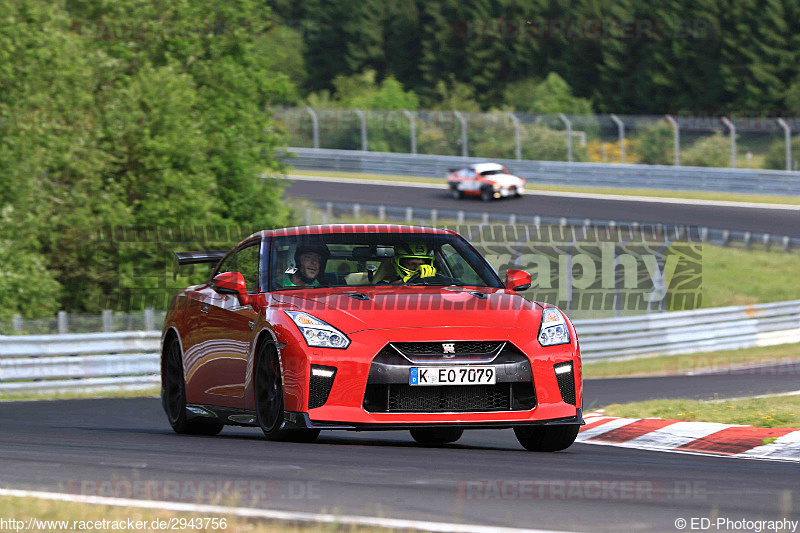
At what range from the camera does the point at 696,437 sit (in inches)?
385

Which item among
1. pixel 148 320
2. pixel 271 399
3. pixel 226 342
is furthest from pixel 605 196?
pixel 271 399

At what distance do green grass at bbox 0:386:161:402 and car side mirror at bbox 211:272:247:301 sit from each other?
9.56 metres

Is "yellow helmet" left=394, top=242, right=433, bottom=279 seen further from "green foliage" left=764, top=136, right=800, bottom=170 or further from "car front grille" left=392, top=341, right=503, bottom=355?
"green foliage" left=764, top=136, right=800, bottom=170

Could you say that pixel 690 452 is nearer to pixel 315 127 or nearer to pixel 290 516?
pixel 290 516

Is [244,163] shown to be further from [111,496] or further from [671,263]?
[111,496]

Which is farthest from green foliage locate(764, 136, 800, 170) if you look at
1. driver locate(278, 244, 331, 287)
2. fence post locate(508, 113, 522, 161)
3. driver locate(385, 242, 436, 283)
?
driver locate(278, 244, 331, 287)

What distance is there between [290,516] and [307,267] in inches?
143

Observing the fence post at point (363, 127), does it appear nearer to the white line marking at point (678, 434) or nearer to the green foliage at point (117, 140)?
the green foliage at point (117, 140)

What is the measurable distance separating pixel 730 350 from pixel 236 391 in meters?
17.6

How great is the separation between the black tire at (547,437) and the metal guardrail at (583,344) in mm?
11136

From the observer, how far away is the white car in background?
4256 cm

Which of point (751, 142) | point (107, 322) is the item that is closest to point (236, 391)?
point (107, 322)

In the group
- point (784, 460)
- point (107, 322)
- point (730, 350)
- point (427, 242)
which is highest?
point (427, 242)

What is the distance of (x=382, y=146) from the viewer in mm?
50062
